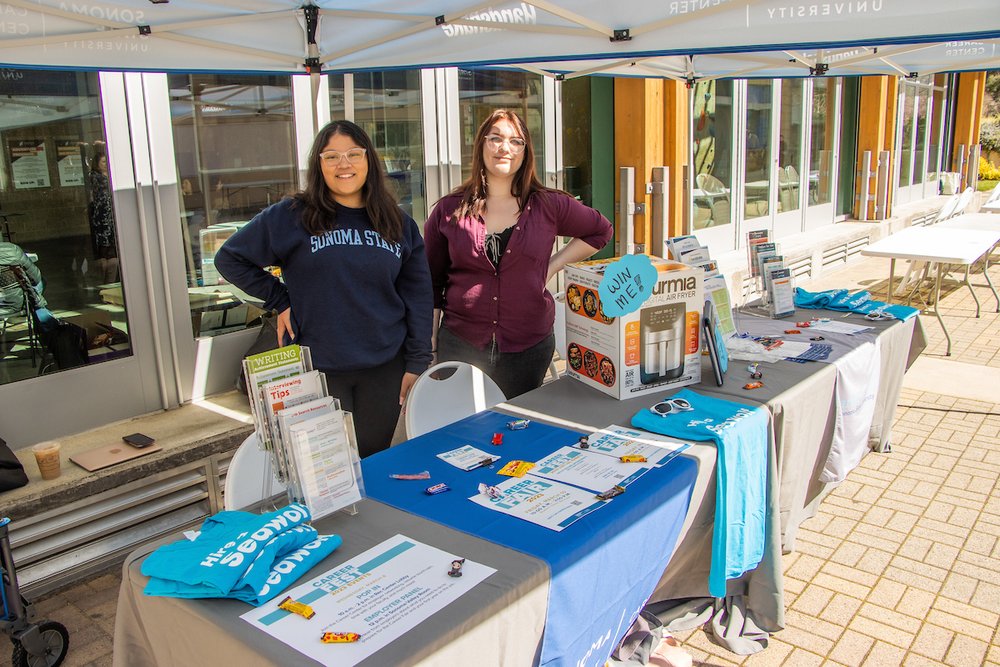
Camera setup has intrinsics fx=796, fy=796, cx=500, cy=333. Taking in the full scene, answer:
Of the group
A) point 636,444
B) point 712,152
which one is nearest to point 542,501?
point 636,444

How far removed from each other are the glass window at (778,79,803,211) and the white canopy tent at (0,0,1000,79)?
711cm

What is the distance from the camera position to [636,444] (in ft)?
7.76

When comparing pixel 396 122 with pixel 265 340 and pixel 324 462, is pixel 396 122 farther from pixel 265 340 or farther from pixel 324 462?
pixel 324 462

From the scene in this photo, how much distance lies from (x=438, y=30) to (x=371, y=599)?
2450mm

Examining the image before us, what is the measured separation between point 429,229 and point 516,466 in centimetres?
135

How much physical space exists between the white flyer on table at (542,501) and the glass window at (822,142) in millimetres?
9437

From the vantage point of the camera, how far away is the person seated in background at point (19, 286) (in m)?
3.59

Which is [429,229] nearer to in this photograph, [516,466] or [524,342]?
[524,342]

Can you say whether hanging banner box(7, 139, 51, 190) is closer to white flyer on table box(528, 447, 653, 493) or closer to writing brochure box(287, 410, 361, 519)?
writing brochure box(287, 410, 361, 519)

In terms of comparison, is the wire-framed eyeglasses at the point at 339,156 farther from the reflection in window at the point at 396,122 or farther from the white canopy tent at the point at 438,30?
the reflection in window at the point at 396,122

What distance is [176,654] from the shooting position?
161 centimetres

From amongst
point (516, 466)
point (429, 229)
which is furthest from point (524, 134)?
point (516, 466)

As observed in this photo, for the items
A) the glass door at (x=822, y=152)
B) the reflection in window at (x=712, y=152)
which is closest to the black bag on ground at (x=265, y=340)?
the reflection in window at (x=712, y=152)

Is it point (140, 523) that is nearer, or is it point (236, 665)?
point (236, 665)
